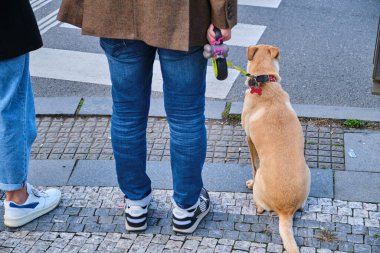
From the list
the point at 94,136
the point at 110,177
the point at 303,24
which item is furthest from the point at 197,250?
the point at 303,24

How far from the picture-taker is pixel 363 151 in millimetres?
4391

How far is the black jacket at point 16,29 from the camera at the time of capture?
325cm

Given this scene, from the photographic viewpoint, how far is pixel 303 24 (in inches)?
282

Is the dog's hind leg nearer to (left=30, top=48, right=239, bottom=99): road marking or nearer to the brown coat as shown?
the brown coat

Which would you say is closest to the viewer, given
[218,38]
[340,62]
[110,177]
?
[218,38]

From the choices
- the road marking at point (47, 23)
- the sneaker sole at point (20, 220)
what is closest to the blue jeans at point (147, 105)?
the sneaker sole at point (20, 220)

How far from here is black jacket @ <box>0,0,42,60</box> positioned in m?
3.25

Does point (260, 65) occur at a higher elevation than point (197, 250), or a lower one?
higher

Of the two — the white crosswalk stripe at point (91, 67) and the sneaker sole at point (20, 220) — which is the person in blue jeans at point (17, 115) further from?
the white crosswalk stripe at point (91, 67)

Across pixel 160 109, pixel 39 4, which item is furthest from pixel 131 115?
pixel 39 4

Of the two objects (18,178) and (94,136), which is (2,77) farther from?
(94,136)

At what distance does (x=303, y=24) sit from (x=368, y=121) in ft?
8.69

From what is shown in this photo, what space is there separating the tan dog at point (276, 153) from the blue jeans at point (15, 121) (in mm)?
1375

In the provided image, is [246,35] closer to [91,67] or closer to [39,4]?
[91,67]
